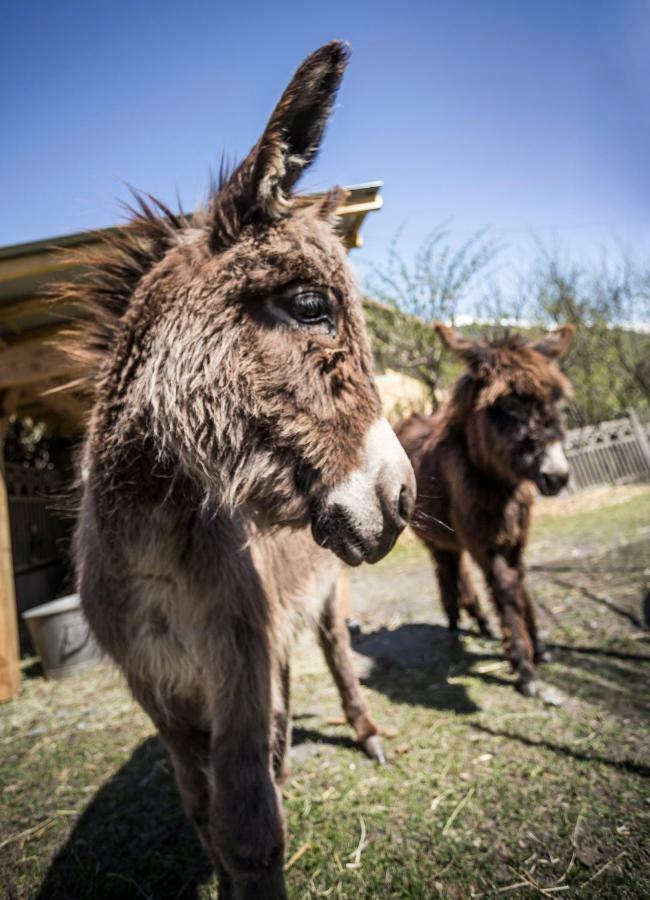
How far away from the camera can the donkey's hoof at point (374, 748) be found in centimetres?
270

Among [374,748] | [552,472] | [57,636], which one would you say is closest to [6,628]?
[57,636]

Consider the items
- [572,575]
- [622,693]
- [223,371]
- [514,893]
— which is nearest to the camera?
[223,371]

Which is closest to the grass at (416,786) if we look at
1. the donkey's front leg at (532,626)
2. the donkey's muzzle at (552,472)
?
the donkey's front leg at (532,626)

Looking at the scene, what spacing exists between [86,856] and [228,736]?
1.56 meters

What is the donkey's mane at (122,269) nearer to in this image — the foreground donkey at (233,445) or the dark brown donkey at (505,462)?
the foreground donkey at (233,445)

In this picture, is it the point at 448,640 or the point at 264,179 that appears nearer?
the point at 264,179

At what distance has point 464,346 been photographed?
12.2ft

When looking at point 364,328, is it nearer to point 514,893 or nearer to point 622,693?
point 514,893

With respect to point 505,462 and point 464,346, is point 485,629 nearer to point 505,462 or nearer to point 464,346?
point 505,462

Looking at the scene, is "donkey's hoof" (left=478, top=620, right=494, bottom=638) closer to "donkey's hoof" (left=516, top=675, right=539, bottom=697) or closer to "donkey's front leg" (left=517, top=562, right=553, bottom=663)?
"donkey's front leg" (left=517, top=562, right=553, bottom=663)

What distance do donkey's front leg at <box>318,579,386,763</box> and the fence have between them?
1090 centimetres

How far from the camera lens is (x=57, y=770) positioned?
3188 mm

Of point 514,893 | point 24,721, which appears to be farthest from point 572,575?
point 24,721

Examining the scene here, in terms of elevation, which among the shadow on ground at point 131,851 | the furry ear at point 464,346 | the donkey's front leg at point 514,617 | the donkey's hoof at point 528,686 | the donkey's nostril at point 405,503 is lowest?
the donkey's hoof at point 528,686
